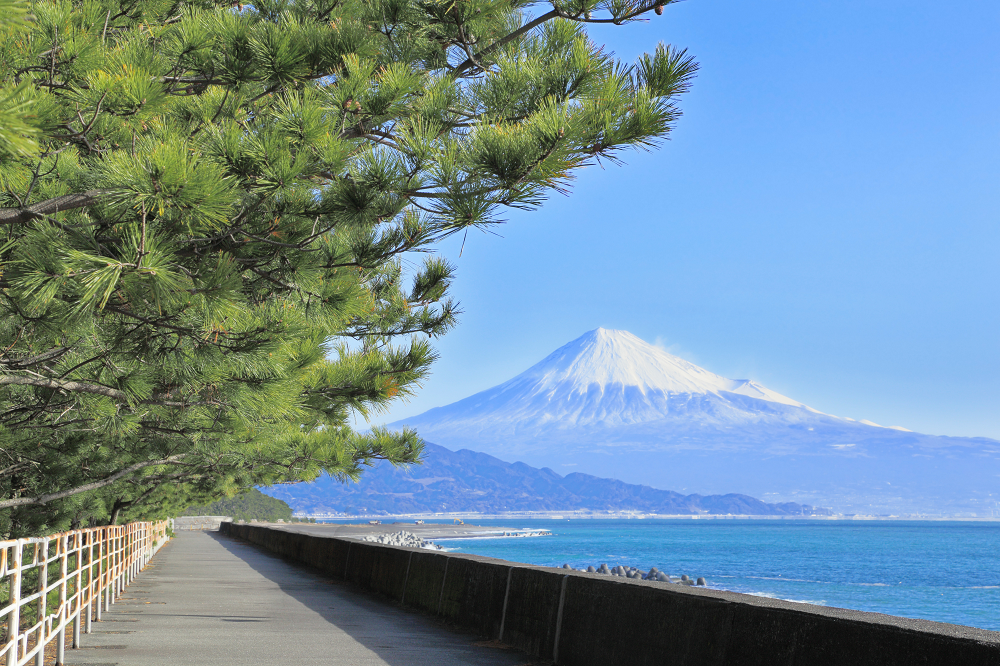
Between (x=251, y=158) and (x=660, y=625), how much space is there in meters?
4.13

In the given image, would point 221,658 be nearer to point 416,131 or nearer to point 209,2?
point 416,131

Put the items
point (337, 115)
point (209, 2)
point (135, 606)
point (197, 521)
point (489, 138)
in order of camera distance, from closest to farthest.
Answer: point (489, 138)
point (337, 115)
point (209, 2)
point (135, 606)
point (197, 521)

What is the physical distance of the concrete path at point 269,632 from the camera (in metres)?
7.91

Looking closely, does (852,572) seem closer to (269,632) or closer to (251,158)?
(269,632)

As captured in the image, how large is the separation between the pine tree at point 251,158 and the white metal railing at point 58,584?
154 cm

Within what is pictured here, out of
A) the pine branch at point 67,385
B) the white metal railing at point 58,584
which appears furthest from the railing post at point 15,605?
the pine branch at point 67,385

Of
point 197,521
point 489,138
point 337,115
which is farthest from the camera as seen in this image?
point 197,521

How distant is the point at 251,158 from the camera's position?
→ 6.04 m

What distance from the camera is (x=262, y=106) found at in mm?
8234

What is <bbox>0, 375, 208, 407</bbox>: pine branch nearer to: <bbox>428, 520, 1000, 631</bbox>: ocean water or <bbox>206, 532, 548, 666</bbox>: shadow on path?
<bbox>206, 532, 548, 666</bbox>: shadow on path

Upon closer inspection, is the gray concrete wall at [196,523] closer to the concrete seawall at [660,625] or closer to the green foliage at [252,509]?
the green foliage at [252,509]

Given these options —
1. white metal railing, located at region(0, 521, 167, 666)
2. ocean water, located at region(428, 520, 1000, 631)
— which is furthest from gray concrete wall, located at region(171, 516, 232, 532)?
white metal railing, located at region(0, 521, 167, 666)

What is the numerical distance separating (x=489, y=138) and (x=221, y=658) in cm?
515

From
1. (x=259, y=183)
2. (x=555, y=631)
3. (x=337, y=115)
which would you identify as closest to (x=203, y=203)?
(x=259, y=183)
